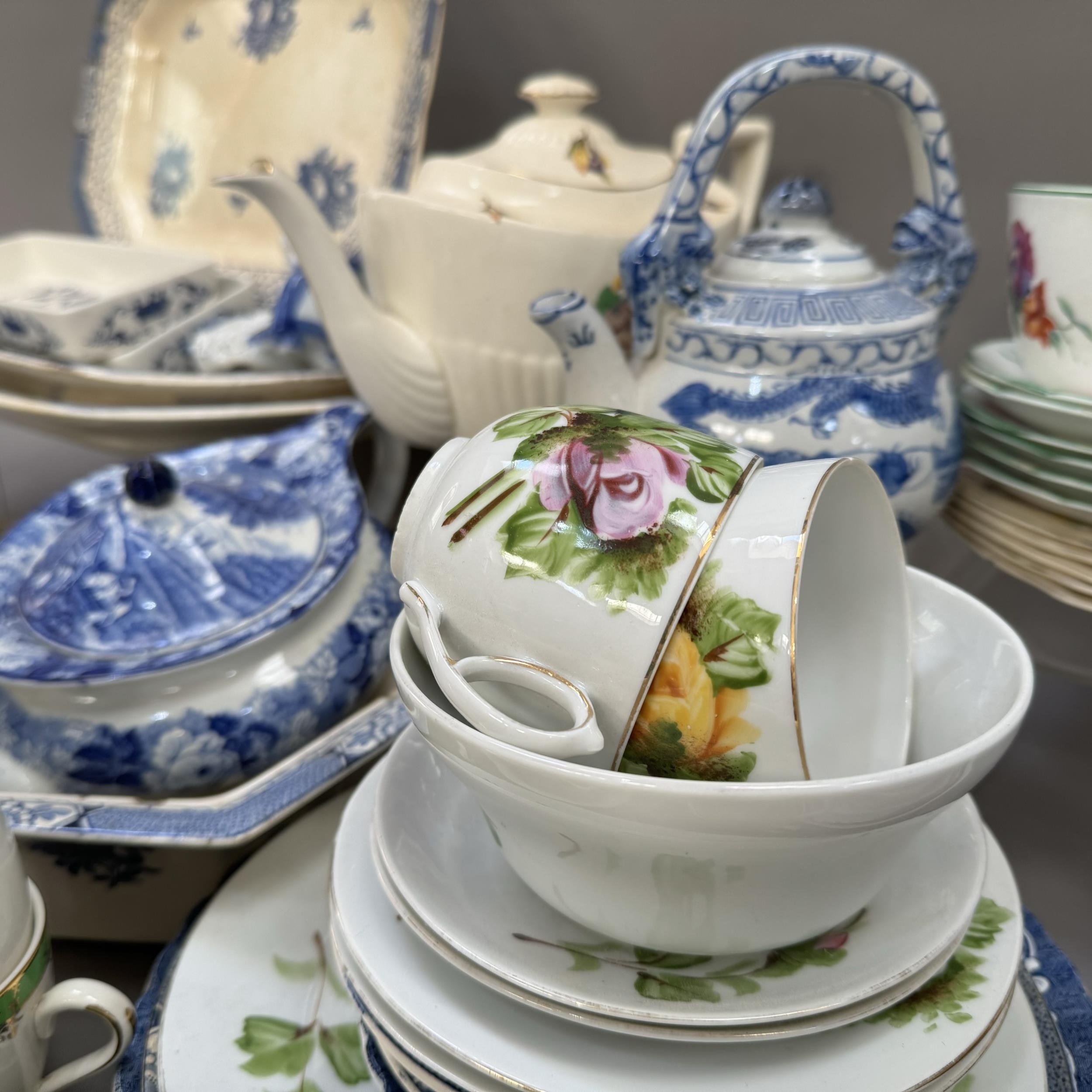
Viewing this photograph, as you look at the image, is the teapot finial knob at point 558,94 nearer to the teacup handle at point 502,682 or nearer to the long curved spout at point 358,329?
the long curved spout at point 358,329

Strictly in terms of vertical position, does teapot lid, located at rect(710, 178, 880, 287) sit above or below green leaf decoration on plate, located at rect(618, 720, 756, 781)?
above

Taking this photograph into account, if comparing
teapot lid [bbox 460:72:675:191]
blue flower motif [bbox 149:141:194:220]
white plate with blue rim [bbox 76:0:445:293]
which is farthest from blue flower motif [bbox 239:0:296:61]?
teapot lid [bbox 460:72:675:191]

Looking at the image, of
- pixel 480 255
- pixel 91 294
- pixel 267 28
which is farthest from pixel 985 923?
pixel 267 28

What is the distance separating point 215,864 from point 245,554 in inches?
6.9

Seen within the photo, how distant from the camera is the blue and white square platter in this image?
18.3 inches

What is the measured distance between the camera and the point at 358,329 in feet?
2.33

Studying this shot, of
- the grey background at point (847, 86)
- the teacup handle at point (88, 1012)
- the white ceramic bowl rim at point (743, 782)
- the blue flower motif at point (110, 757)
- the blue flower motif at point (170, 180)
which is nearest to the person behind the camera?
the white ceramic bowl rim at point (743, 782)

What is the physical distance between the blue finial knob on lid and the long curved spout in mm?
191

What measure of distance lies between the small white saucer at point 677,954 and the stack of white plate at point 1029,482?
0.20 metres

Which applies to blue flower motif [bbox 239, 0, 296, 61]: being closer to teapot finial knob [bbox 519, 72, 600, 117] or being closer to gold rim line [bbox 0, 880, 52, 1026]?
teapot finial knob [bbox 519, 72, 600, 117]

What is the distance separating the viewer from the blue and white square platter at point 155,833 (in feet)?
1.52

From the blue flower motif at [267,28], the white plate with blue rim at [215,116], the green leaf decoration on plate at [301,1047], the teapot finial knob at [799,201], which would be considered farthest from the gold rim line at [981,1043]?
the blue flower motif at [267,28]

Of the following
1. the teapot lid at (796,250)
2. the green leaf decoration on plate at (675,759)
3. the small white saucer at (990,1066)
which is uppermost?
the teapot lid at (796,250)

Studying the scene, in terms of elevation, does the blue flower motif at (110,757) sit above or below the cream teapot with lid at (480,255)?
below
